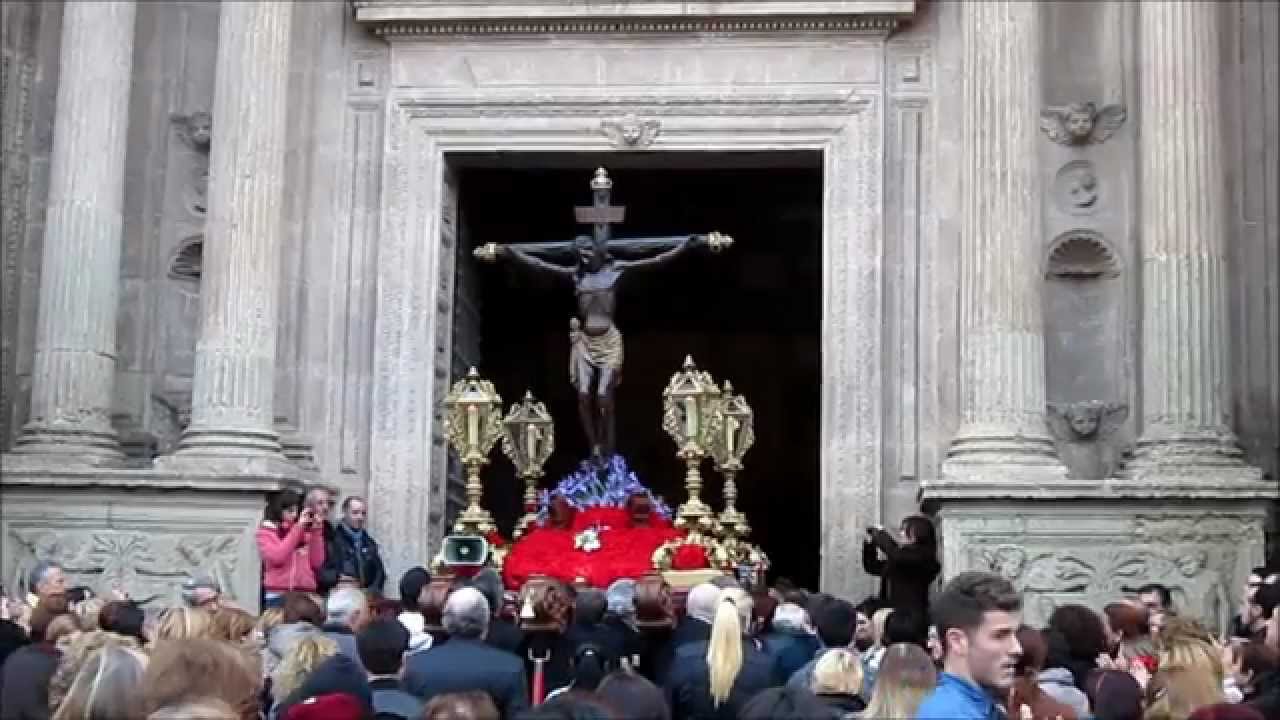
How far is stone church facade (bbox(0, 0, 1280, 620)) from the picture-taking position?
17.6 metres

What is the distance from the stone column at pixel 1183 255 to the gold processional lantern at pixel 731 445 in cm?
332

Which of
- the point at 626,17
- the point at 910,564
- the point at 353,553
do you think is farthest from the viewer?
the point at 626,17

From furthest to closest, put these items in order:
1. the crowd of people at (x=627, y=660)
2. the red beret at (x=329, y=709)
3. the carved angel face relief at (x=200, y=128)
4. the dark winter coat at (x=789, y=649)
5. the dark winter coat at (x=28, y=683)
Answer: the carved angel face relief at (x=200, y=128) < the dark winter coat at (x=789, y=649) < the dark winter coat at (x=28, y=683) < the red beret at (x=329, y=709) < the crowd of people at (x=627, y=660)

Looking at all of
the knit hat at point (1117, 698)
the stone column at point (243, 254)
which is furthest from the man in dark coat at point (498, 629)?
the stone column at point (243, 254)

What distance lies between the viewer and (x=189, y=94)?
20094 mm

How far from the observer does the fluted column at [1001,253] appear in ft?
57.4

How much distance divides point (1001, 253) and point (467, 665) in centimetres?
1000

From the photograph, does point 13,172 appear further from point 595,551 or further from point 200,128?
point 595,551

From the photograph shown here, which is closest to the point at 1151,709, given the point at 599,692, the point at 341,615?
the point at 599,692

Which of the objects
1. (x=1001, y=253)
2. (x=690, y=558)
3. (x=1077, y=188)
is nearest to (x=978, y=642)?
(x=690, y=558)

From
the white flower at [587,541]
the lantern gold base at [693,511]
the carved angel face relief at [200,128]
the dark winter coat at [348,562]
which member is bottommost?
the dark winter coat at [348,562]

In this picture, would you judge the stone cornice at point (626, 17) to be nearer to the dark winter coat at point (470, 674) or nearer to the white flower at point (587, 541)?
the white flower at point (587, 541)

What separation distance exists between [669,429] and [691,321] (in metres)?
10.9

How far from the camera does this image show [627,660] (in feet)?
34.7
